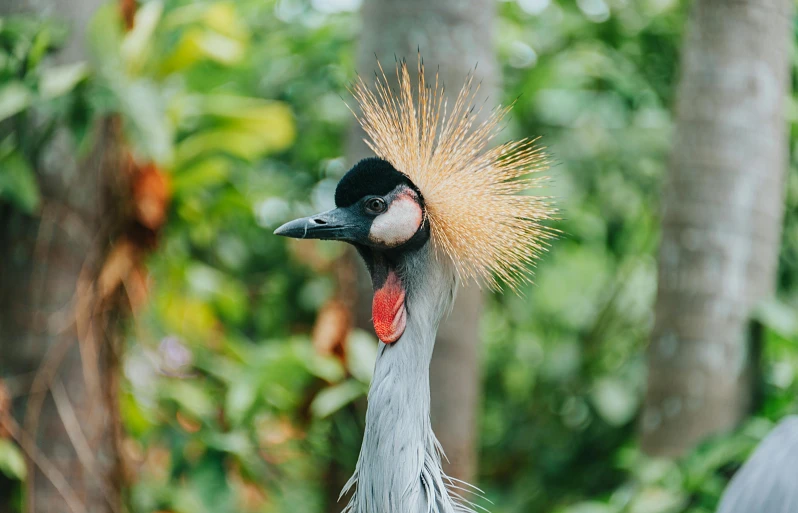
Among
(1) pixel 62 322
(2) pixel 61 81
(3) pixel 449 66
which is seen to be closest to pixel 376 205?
(3) pixel 449 66

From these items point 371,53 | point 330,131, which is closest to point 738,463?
point 371,53

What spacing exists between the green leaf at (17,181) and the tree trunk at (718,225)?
1670mm

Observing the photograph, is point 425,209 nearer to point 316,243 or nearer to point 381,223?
point 381,223

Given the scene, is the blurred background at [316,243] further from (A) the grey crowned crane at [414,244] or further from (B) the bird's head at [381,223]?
(B) the bird's head at [381,223]

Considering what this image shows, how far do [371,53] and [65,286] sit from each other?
1.01 meters

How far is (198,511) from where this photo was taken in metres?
2.51

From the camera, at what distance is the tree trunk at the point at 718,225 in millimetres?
2201

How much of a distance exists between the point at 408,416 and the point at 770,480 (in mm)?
735

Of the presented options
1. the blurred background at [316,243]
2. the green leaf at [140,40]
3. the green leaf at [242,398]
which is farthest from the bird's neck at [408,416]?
the green leaf at [140,40]

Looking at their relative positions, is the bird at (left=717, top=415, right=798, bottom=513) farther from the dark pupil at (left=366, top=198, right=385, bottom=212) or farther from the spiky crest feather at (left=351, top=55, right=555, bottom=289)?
the dark pupil at (left=366, top=198, right=385, bottom=212)

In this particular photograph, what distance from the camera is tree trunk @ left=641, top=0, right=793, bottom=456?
220cm

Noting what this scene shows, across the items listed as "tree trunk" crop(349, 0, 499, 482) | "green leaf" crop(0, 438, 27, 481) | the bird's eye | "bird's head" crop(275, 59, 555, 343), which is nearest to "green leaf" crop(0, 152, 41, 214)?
"green leaf" crop(0, 438, 27, 481)

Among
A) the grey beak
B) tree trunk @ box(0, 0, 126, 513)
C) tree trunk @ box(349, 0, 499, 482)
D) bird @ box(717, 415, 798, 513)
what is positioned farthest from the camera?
tree trunk @ box(0, 0, 126, 513)

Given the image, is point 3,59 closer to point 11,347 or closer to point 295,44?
point 11,347
